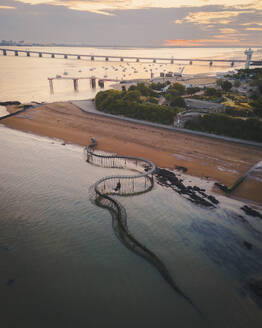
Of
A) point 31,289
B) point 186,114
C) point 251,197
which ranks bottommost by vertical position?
point 31,289

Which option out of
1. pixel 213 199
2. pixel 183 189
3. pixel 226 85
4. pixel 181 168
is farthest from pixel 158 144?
pixel 226 85

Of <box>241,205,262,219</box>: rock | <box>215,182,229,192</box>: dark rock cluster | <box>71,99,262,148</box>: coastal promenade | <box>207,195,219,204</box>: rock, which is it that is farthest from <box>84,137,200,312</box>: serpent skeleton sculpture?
<box>71,99,262,148</box>: coastal promenade

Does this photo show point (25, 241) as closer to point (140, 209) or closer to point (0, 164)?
point (140, 209)

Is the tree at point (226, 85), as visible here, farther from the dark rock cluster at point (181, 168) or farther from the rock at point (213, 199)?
the rock at point (213, 199)

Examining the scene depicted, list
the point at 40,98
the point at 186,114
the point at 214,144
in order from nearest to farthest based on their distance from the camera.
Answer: the point at 214,144 → the point at 186,114 → the point at 40,98

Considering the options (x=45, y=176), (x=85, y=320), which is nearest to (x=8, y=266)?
(x=85, y=320)

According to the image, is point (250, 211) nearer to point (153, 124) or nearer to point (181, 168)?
point (181, 168)
